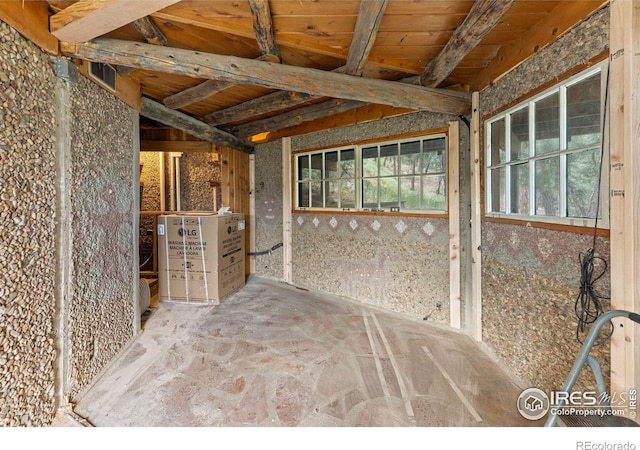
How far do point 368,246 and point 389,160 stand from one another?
1051 millimetres

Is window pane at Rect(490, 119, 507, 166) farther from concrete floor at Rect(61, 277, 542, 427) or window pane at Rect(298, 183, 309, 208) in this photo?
window pane at Rect(298, 183, 309, 208)

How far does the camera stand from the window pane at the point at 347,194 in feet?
10.9

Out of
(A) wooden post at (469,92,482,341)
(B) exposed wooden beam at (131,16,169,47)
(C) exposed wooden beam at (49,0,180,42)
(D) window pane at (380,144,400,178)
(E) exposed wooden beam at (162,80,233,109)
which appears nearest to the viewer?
(C) exposed wooden beam at (49,0,180,42)

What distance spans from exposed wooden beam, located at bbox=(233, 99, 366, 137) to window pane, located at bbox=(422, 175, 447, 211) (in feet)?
3.48

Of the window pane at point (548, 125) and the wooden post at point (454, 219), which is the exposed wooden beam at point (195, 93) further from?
the window pane at point (548, 125)

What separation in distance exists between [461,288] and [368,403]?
4.99 feet

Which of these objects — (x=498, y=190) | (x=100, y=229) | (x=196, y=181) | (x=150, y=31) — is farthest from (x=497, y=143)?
(x=196, y=181)

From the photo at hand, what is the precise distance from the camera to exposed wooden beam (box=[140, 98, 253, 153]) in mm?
2605

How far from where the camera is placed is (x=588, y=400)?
4.43ft

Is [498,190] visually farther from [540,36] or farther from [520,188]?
[540,36]

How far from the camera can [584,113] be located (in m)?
1.40

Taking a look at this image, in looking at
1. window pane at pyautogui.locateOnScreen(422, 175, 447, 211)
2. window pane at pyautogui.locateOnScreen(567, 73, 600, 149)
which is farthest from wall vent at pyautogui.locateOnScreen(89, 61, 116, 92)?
window pane at pyautogui.locateOnScreen(567, 73, 600, 149)

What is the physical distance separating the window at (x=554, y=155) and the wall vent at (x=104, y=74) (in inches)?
116
